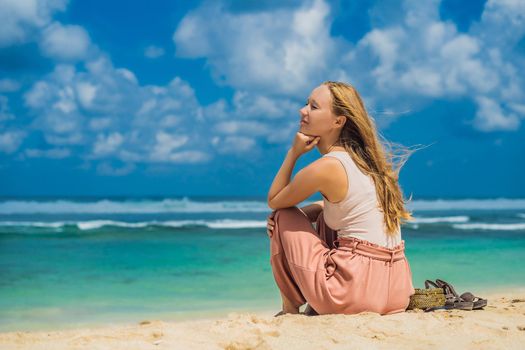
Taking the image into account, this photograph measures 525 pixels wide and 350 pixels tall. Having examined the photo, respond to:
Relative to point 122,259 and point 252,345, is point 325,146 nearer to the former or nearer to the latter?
point 252,345

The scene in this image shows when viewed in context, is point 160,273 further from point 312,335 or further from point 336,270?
point 312,335

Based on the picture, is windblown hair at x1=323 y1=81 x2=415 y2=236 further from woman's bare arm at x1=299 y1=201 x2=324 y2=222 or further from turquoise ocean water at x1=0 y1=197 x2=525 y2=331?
turquoise ocean water at x1=0 y1=197 x2=525 y2=331

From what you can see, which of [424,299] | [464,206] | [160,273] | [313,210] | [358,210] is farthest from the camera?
[464,206]

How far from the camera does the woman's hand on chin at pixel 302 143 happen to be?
3.77 m

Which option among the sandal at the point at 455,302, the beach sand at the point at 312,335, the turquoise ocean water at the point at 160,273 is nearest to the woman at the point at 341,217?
the beach sand at the point at 312,335

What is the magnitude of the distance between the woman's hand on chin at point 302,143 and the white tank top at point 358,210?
15 cm

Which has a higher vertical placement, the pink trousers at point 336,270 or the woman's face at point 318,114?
the woman's face at point 318,114

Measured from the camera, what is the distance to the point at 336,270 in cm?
363

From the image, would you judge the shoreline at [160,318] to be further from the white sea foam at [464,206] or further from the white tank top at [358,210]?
the white sea foam at [464,206]

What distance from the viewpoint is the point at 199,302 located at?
601cm

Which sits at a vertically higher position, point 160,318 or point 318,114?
point 318,114

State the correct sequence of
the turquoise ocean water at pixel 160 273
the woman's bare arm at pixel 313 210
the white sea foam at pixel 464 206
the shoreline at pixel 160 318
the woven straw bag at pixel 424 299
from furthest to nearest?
1. the white sea foam at pixel 464 206
2. the turquoise ocean water at pixel 160 273
3. the shoreline at pixel 160 318
4. the woman's bare arm at pixel 313 210
5. the woven straw bag at pixel 424 299

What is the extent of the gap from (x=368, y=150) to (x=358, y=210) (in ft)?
1.29

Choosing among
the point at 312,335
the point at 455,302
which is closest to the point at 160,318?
the point at 312,335
